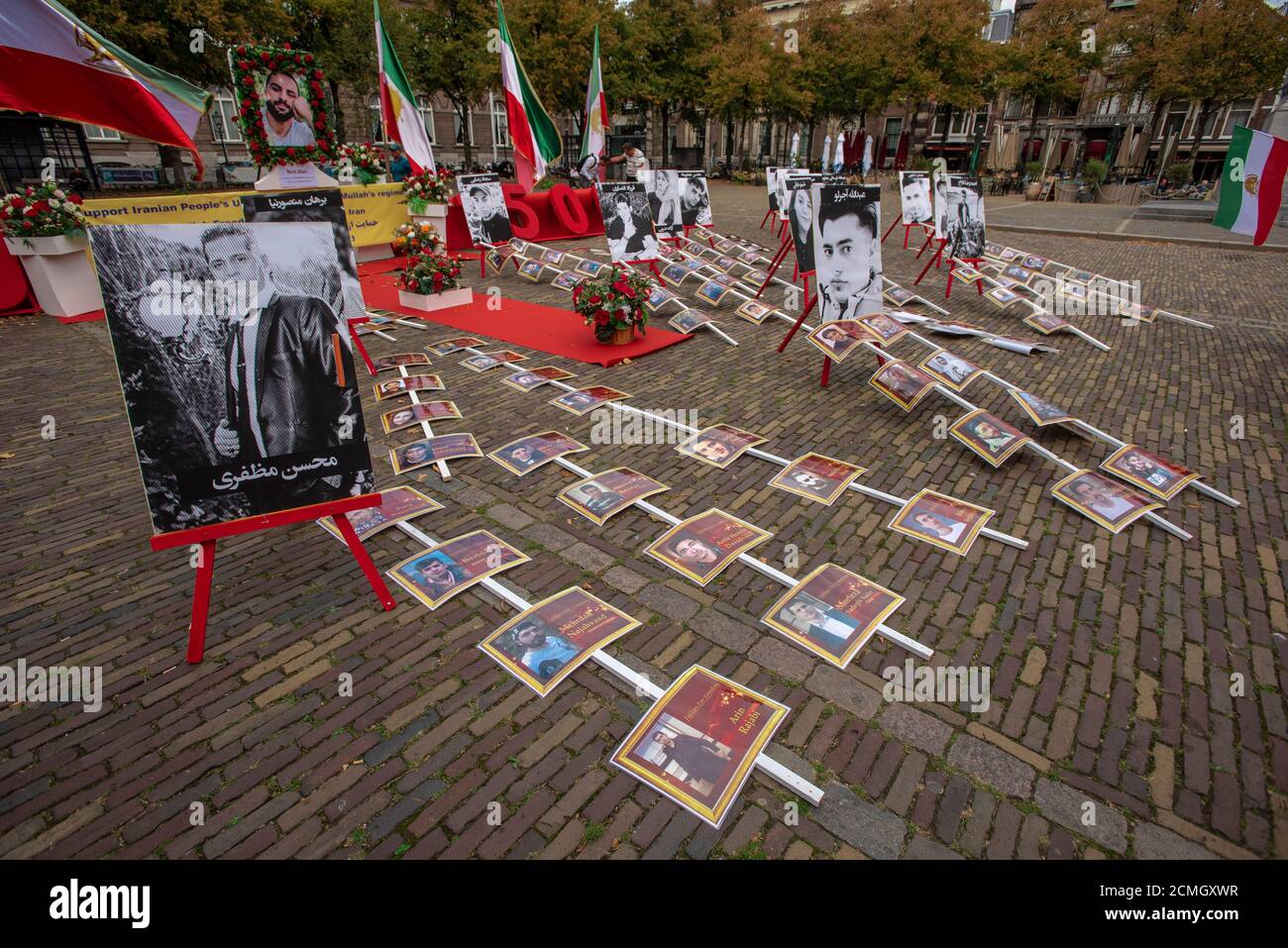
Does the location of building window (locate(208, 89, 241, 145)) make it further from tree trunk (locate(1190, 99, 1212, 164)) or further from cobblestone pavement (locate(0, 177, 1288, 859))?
tree trunk (locate(1190, 99, 1212, 164))

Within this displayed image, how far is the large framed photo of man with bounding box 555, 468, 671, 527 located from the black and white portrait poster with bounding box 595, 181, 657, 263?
21.4ft

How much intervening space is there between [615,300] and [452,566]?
5761mm

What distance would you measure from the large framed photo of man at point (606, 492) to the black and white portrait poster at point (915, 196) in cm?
1330

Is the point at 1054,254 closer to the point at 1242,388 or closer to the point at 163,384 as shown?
the point at 1242,388

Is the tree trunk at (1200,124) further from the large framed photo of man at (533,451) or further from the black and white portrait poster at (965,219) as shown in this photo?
the large framed photo of man at (533,451)

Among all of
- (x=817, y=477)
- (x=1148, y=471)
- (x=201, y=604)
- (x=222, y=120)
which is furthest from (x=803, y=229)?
(x=222, y=120)

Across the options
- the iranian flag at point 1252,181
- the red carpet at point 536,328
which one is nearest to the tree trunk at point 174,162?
the red carpet at point 536,328

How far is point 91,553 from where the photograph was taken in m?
4.83

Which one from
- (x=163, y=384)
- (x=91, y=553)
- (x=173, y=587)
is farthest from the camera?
(x=91, y=553)

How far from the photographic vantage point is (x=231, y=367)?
11.5 ft

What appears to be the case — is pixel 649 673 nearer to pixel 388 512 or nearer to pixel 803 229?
pixel 388 512

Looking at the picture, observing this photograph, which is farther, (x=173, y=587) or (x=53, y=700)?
(x=173, y=587)
